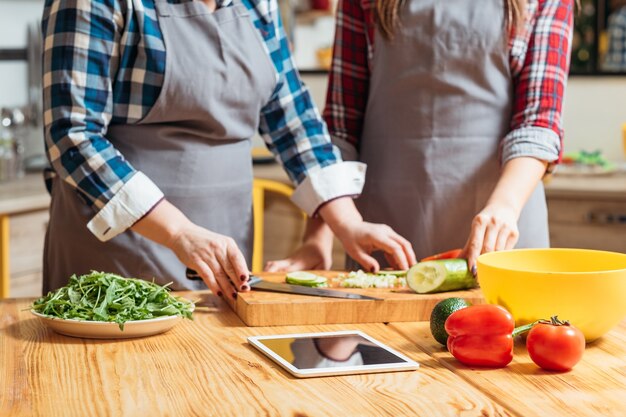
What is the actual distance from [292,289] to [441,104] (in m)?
0.65

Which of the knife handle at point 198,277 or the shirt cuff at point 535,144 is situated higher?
the shirt cuff at point 535,144

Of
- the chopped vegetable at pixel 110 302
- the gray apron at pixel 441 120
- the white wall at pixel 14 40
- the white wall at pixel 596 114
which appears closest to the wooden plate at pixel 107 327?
the chopped vegetable at pixel 110 302

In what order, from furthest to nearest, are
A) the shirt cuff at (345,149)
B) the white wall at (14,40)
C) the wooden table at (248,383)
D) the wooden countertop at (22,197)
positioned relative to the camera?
the white wall at (14,40) → the wooden countertop at (22,197) → the shirt cuff at (345,149) → the wooden table at (248,383)

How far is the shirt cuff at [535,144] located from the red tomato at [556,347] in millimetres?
681

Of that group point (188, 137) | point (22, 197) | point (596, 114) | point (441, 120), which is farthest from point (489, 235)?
point (596, 114)

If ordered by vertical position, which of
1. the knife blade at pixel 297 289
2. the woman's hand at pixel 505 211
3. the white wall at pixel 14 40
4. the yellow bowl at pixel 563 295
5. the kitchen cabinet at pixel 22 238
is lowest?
the kitchen cabinet at pixel 22 238

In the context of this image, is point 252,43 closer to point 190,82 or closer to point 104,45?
point 190,82

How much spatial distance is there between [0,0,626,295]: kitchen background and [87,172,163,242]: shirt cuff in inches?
51.2

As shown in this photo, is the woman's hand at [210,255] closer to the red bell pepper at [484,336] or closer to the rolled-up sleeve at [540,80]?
the red bell pepper at [484,336]

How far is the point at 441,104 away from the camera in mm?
1972

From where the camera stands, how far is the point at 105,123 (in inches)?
65.4

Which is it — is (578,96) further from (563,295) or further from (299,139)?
(563,295)

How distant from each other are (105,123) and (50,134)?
10 cm

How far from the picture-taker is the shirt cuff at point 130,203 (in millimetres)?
1577
